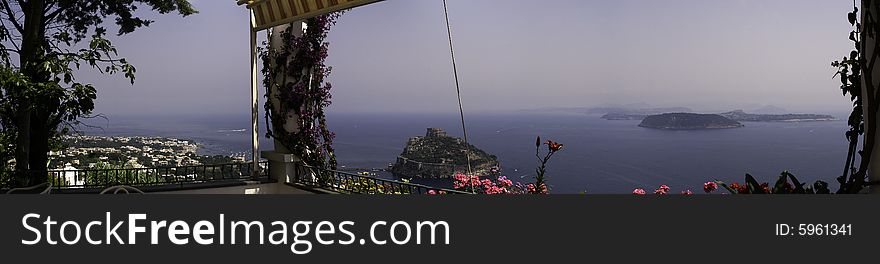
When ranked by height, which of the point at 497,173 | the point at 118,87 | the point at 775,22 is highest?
the point at 775,22

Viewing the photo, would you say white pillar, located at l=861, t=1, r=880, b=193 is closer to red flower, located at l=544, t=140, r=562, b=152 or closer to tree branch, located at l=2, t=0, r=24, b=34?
red flower, located at l=544, t=140, r=562, b=152

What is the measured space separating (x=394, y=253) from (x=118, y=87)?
11064 millimetres

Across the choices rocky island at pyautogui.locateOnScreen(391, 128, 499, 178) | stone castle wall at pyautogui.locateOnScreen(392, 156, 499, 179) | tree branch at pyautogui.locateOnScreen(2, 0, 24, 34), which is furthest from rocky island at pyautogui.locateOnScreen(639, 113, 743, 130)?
tree branch at pyautogui.locateOnScreen(2, 0, 24, 34)

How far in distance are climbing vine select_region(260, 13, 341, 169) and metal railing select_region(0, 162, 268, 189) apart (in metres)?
0.66

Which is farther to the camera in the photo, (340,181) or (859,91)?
(340,181)

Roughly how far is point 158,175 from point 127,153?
6.93 ft

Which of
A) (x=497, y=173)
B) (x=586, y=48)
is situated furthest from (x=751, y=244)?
(x=586, y=48)

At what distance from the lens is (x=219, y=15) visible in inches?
463

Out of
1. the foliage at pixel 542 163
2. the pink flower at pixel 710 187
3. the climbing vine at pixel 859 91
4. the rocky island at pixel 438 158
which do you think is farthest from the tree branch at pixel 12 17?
the climbing vine at pixel 859 91

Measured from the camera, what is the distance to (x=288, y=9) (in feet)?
21.0

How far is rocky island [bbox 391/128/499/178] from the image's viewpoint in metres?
6.60

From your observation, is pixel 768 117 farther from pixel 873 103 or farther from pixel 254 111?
pixel 254 111

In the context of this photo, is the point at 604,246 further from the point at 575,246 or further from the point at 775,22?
the point at 775,22

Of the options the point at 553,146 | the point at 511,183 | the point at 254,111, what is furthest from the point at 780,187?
the point at 254,111
